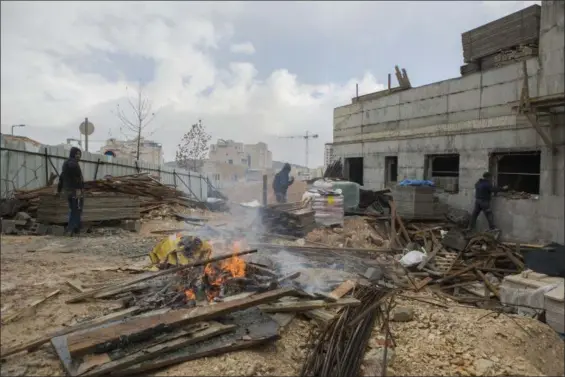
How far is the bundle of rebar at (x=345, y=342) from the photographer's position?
4129 mm

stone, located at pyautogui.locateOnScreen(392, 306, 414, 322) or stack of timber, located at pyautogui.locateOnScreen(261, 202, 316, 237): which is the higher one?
stack of timber, located at pyautogui.locateOnScreen(261, 202, 316, 237)

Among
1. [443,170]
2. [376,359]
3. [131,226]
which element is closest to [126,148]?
[131,226]

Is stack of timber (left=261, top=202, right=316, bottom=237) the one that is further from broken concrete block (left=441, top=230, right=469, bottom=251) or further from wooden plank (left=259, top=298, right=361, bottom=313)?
wooden plank (left=259, top=298, right=361, bottom=313)

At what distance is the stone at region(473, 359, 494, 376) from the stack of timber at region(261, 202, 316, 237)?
276 inches

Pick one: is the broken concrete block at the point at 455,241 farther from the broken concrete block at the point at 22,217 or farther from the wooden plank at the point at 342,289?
the broken concrete block at the point at 22,217

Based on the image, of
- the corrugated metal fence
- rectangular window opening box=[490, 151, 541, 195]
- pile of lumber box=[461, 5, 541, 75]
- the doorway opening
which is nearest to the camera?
the corrugated metal fence

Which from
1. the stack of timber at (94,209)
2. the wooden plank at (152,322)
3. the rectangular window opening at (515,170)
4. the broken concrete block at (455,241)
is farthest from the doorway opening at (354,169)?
the wooden plank at (152,322)

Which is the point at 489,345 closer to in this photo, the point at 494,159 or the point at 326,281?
the point at 326,281

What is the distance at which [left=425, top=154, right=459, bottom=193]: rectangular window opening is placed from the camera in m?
12.9

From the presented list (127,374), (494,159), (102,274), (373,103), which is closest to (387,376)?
(127,374)

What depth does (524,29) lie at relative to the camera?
10.8 meters

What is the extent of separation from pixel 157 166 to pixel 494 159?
14169 millimetres

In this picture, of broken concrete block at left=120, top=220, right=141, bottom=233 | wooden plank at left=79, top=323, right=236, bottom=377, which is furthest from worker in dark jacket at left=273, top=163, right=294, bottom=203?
wooden plank at left=79, top=323, right=236, bottom=377

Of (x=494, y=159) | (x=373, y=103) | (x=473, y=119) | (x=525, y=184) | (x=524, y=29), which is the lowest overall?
(x=525, y=184)
